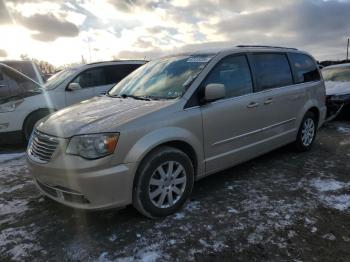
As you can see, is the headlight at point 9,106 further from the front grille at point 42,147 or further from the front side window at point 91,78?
the front grille at point 42,147

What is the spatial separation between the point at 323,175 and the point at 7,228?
3.93 m

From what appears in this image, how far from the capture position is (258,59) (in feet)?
16.3

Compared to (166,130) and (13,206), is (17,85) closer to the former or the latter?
(13,206)

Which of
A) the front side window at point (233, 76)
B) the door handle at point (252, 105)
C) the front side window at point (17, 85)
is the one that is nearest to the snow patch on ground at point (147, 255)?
the front side window at point (233, 76)

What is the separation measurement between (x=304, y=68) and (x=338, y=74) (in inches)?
182

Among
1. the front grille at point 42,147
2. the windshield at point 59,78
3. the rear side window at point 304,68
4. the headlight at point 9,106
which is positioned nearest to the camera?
the front grille at point 42,147

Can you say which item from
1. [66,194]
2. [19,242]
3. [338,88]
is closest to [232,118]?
[66,194]

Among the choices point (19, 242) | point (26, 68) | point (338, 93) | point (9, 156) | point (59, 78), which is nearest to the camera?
point (19, 242)

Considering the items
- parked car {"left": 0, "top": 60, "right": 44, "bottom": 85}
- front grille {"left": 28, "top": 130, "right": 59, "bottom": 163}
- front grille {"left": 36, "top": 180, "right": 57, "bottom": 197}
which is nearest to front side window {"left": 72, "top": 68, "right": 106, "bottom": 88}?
parked car {"left": 0, "top": 60, "right": 44, "bottom": 85}

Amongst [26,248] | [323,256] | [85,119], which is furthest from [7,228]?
[323,256]

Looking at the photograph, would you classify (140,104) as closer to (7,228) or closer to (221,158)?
(221,158)

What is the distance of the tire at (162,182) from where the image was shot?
351 centimetres

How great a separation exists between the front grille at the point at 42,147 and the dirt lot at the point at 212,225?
2.26 feet

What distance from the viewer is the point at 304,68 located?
233 inches
